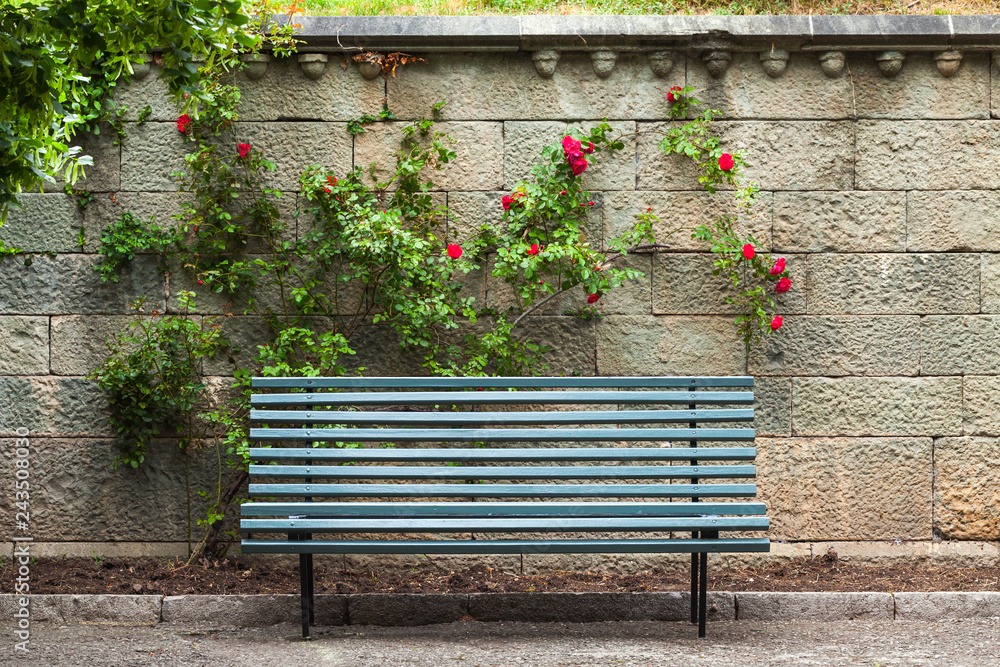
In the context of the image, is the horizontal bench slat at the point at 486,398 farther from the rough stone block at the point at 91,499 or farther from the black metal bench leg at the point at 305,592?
the rough stone block at the point at 91,499

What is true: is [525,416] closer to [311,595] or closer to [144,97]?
[311,595]

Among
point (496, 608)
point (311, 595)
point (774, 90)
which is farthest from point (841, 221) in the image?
point (311, 595)

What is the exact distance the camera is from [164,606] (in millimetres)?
3797

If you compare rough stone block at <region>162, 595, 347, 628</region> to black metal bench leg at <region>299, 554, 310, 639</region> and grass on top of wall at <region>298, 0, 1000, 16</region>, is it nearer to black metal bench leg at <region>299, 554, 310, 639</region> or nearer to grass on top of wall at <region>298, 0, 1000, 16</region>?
black metal bench leg at <region>299, 554, 310, 639</region>

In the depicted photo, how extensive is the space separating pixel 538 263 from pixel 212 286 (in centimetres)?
180

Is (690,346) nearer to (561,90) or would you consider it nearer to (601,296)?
(601,296)

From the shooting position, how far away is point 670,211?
179 inches

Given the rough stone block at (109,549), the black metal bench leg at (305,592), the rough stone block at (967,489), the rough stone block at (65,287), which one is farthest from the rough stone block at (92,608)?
the rough stone block at (967,489)

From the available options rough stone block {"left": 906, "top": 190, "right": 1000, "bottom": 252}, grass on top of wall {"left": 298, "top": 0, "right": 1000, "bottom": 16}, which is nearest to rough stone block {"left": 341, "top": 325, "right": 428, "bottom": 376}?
grass on top of wall {"left": 298, "top": 0, "right": 1000, "bottom": 16}

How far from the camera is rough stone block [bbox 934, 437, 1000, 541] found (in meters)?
4.46

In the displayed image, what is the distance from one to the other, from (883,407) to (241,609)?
3.50 metres

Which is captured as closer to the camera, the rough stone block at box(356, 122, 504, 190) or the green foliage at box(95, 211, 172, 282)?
the green foliage at box(95, 211, 172, 282)

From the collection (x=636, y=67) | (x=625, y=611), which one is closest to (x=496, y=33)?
(x=636, y=67)

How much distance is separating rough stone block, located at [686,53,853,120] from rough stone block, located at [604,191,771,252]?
1.60ft
